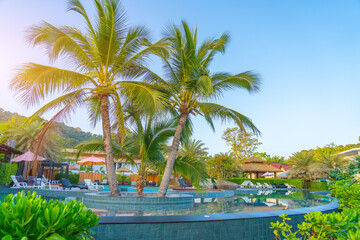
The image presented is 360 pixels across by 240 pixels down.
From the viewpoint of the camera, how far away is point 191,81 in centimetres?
832

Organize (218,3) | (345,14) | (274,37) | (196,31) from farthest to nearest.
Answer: (274,37) → (218,3) → (345,14) → (196,31)

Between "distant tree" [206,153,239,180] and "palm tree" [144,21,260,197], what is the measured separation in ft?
58.2

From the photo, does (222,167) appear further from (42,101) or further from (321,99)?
(42,101)

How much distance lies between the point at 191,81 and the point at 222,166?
20.4m

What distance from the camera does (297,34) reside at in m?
15.5

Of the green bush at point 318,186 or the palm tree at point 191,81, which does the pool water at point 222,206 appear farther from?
the green bush at point 318,186

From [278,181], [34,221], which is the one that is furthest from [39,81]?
[278,181]

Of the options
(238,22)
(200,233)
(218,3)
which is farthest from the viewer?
(238,22)

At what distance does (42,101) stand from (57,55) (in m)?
1.57

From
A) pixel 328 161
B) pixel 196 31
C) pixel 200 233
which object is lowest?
pixel 200 233

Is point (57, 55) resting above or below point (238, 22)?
below

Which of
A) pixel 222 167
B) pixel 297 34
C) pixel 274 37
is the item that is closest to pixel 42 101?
pixel 274 37

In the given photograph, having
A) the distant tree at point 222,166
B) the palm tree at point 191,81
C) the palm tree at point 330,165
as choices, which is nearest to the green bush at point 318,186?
the palm tree at point 330,165

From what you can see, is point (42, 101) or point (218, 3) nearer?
point (42, 101)
